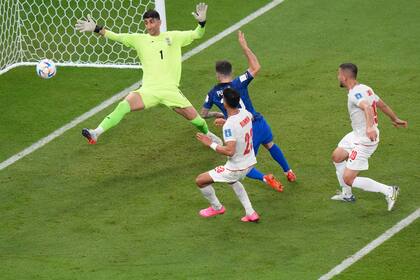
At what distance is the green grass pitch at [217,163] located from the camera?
1473 cm

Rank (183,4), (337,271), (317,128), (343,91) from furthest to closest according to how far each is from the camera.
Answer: (183,4), (343,91), (317,128), (337,271)

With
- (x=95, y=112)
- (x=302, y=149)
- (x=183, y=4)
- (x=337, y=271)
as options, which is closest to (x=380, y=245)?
(x=337, y=271)

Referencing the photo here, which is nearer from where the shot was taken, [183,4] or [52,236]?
[52,236]

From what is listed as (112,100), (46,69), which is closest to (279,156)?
(112,100)

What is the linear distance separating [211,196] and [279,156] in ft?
4.97

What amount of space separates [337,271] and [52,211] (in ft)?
13.4

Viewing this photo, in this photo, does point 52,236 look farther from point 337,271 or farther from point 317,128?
point 317,128

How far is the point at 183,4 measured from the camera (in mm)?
22906

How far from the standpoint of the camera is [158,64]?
17.4m

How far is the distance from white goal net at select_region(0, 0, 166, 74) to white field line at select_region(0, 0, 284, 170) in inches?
41.4

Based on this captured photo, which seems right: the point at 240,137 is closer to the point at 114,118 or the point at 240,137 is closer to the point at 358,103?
the point at 358,103

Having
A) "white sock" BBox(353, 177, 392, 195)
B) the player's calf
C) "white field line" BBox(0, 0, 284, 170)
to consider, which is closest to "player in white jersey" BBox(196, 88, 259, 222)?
"white sock" BBox(353, 177, 392, 195)

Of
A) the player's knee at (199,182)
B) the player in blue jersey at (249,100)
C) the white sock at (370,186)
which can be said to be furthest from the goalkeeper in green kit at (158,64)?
the white sock at (370,186)

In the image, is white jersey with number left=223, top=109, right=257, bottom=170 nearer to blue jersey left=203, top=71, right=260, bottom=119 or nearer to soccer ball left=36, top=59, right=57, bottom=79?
blue jersey left=203, top=71, right=260, bottom=119
